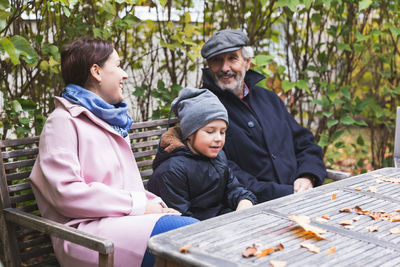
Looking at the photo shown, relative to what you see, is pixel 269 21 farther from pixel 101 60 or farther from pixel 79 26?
pixel 101 60

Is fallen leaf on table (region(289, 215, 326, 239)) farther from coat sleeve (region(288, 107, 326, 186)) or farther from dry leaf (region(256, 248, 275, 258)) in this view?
coat sleeve (region(288, 107, 326, 186))

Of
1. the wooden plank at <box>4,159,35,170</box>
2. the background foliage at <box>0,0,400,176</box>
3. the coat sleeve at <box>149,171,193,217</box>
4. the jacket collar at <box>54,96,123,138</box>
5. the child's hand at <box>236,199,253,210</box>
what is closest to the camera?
the jacket collar at <box>54,96,123,138</box>

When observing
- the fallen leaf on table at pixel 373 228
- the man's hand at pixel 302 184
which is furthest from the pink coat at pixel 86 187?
the man's hand at pixel 302 184

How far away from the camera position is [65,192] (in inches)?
95.9

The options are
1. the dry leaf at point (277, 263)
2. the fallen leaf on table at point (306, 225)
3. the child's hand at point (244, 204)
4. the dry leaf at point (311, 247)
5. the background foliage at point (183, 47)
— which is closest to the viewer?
the dry leaf at point (277, 263)

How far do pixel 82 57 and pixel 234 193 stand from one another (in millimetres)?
1170

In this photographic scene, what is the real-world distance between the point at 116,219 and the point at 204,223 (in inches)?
24.2

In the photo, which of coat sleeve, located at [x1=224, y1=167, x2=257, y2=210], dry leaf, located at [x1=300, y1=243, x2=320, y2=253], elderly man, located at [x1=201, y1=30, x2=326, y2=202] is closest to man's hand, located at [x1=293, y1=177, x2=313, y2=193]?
elderly man, located at [x1=201, y1=30, x2=326, y2=202]

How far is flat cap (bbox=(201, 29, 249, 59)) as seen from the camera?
3.56 metres

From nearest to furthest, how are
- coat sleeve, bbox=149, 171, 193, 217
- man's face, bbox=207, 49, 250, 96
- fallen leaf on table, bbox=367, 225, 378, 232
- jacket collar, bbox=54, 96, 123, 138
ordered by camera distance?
fallen leaf on table, bbox=367, 225, 378, 232 < jacket collar, bbox=54, 96, 123, 138 < coat sleeve, bbox=149, 171, 193, 217 < man's face, bbox=207, 49, 250, 96

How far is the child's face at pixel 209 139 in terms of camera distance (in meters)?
2.98

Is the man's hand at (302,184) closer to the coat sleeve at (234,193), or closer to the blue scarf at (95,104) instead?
the coat sleeve at (234,193)

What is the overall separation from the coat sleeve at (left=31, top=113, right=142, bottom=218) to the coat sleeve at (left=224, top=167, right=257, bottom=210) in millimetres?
755

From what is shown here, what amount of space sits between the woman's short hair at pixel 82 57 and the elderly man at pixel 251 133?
96 centimetres
